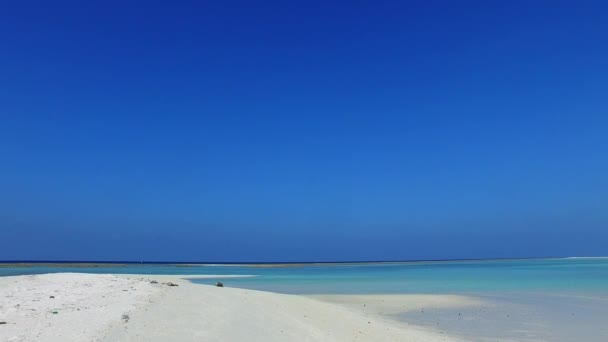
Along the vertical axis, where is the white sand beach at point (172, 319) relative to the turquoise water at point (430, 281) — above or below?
above

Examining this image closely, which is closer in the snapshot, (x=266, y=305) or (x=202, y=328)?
(x=202, y=328)

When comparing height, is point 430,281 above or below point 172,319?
below

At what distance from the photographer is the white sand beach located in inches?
409

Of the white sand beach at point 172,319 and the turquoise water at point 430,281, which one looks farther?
the turquoise water at point 430,281

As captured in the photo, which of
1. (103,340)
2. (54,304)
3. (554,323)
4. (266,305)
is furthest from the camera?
(266,305)

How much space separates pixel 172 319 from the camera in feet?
43.0

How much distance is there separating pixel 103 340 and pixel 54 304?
18.2 feet

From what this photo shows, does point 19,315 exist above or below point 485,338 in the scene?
above

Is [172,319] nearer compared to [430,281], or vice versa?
[172,319]

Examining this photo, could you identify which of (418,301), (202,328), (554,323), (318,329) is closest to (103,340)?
(202,328)

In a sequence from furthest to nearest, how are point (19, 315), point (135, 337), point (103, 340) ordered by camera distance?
1. point (19, 315)
2. point (135, 337)
3. point (103, 340)

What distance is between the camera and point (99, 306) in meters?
14.2

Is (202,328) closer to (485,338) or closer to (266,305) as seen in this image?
(266,305)

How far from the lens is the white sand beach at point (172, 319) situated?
10.4 metres
